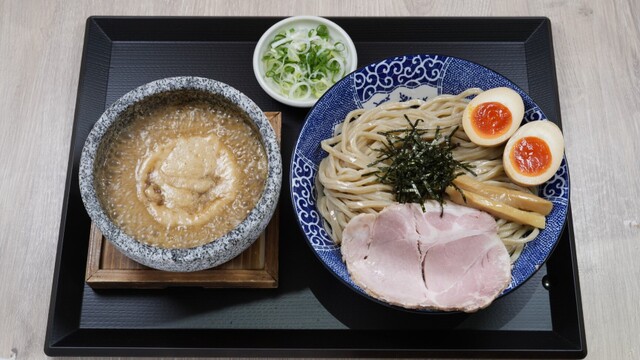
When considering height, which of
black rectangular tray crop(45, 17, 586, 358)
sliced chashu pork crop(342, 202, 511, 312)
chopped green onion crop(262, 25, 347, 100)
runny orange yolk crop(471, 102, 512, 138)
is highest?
chopped green onion crop(262, 25, 347, 100)

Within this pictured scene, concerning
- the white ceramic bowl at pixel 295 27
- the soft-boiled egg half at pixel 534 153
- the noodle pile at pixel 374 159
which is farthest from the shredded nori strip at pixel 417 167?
the white ceramic bowl at pixel 295 27

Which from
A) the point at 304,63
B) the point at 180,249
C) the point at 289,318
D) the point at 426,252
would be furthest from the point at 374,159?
the point at 180,249

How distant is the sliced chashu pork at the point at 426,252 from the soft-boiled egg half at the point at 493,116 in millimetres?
329

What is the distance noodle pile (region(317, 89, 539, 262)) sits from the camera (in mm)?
2322

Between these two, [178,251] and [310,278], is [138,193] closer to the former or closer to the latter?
[178,251]

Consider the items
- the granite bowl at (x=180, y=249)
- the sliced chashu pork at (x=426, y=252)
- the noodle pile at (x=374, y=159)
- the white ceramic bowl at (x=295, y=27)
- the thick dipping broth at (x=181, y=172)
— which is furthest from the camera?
the white ceramic bowl at (x=295, y=27)

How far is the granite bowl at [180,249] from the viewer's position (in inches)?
73.7

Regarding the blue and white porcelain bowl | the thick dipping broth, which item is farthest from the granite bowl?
the blue and white porcelain bowl

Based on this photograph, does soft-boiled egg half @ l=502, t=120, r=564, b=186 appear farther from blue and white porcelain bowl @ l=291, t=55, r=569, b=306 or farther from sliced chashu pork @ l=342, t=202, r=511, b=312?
sliced chashu pork @ l=342, t=202, r=511, b=312

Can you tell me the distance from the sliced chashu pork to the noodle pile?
0.14m

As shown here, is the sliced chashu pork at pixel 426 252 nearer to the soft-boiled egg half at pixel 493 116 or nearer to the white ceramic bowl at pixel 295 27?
the soft-boiled egg half at pixel 493 116

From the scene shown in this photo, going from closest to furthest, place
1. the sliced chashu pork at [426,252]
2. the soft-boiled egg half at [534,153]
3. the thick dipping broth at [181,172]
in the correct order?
1. the thick dipping broth at [181,172]
2. the sliced chashu pork at [426,252]
3. the soft-boiled egg half at [534,153]

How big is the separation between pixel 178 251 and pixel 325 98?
0.92 metres

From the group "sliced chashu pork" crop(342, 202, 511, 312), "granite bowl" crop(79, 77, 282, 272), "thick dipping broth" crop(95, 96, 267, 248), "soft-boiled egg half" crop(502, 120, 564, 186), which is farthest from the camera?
"soft-boiled egg half" crop(502, 120, 564, 186)
